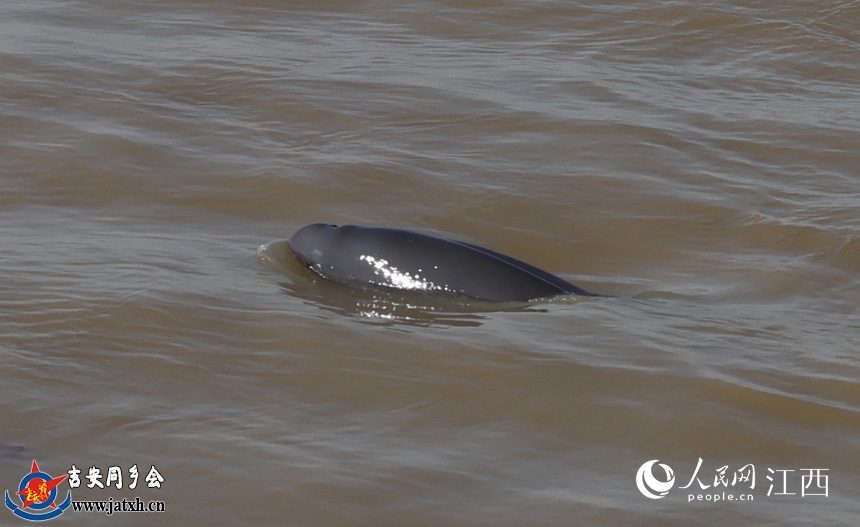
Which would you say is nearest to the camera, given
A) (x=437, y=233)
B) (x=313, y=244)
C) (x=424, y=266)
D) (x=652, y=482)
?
(x=652, y=482)

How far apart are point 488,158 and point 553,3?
11.8 ft

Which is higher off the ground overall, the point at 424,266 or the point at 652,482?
the point at 424,266

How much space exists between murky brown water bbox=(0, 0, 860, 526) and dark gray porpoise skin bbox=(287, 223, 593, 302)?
4.0 inches

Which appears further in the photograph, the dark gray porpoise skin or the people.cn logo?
the dark gray porpoise skin

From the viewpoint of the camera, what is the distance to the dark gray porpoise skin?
19.1ft

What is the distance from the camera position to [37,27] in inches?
396

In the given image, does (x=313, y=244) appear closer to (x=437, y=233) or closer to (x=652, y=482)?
(x=437, y=233)

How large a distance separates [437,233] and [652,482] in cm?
283

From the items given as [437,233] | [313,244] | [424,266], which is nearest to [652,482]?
[424,266]

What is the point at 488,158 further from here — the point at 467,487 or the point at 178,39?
the point at 467,487

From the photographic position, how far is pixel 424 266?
5871mm

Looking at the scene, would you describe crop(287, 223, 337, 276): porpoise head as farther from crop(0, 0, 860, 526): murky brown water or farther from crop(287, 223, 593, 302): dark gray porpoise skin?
crop(0, 0, 860, 526): murky brown water

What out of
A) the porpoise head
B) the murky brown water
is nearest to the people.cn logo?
the murky brown water

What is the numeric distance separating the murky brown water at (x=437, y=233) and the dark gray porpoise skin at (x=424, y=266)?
0.33ft
